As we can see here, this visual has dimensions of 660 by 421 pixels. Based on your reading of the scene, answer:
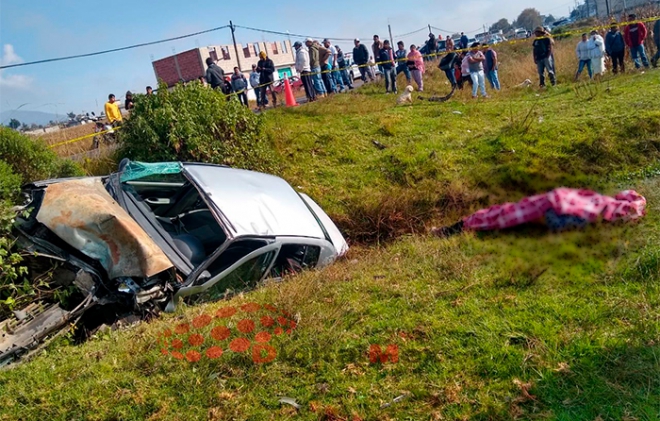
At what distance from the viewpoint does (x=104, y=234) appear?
4.54 metres

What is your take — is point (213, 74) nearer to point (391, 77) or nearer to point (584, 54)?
point (391, 77)

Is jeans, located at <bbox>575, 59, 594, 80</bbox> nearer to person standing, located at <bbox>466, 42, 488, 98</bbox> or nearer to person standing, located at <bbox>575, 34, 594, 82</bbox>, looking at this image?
person standing, located at <bbox>575, 34, 594, 82</bbox>

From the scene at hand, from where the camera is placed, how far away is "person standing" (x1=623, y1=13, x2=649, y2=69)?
13.5 meters

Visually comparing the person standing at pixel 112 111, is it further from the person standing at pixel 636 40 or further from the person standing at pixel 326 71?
the person standing at pixel 636 40

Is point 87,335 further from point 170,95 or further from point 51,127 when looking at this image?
point 51,127

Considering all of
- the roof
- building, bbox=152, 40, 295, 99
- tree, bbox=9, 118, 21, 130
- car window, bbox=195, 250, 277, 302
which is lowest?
car window, bbox=195, 250, 277, 302

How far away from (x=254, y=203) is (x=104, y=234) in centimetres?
155

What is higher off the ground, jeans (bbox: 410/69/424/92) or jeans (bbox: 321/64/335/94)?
jeans (bbox: 321/64/335/94)

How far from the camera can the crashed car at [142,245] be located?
436 centimetres

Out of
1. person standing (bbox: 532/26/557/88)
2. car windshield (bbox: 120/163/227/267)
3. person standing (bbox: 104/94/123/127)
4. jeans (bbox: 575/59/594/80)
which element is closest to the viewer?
car windshield (bbox: 120/163/227/267)

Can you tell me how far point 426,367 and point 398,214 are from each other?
13.3 ft

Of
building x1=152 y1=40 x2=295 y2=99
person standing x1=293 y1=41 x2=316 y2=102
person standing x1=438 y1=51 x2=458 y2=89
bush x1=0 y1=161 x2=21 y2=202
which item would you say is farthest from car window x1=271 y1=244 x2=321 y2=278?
building x1=152 y1=40 x2=295 y2=99

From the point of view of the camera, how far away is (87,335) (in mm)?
4340

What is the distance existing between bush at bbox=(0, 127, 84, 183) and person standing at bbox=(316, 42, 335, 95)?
8778 mm
